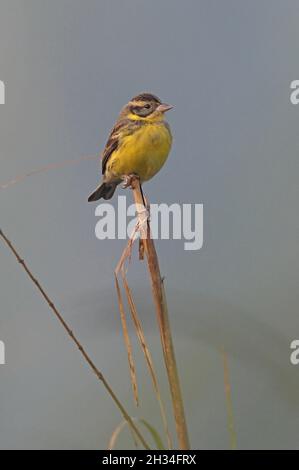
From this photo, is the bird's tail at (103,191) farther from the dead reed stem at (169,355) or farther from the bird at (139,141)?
the dead reed stem at (169,355)

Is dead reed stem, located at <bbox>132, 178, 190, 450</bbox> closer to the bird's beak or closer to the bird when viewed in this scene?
the bird

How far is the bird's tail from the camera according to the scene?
2.99 meters

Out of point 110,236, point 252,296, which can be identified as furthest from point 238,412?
point 110,236

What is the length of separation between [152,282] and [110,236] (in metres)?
1.21

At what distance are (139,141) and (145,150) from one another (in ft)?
0.15

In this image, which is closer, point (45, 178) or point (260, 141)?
point (260, 141)

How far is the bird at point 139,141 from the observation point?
261 centimetres

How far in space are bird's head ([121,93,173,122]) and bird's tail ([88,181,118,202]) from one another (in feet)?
1.03

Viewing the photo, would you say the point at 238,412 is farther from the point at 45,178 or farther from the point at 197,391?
the point at 45,178

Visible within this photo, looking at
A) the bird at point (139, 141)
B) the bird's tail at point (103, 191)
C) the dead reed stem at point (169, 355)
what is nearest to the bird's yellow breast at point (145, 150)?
the bird at point (139, 141)

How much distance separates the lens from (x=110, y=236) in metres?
2.28

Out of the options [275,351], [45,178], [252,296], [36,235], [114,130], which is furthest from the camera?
[114,130]

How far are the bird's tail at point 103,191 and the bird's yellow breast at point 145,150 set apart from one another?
286 millimetres

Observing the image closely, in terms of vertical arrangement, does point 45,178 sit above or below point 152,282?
above
